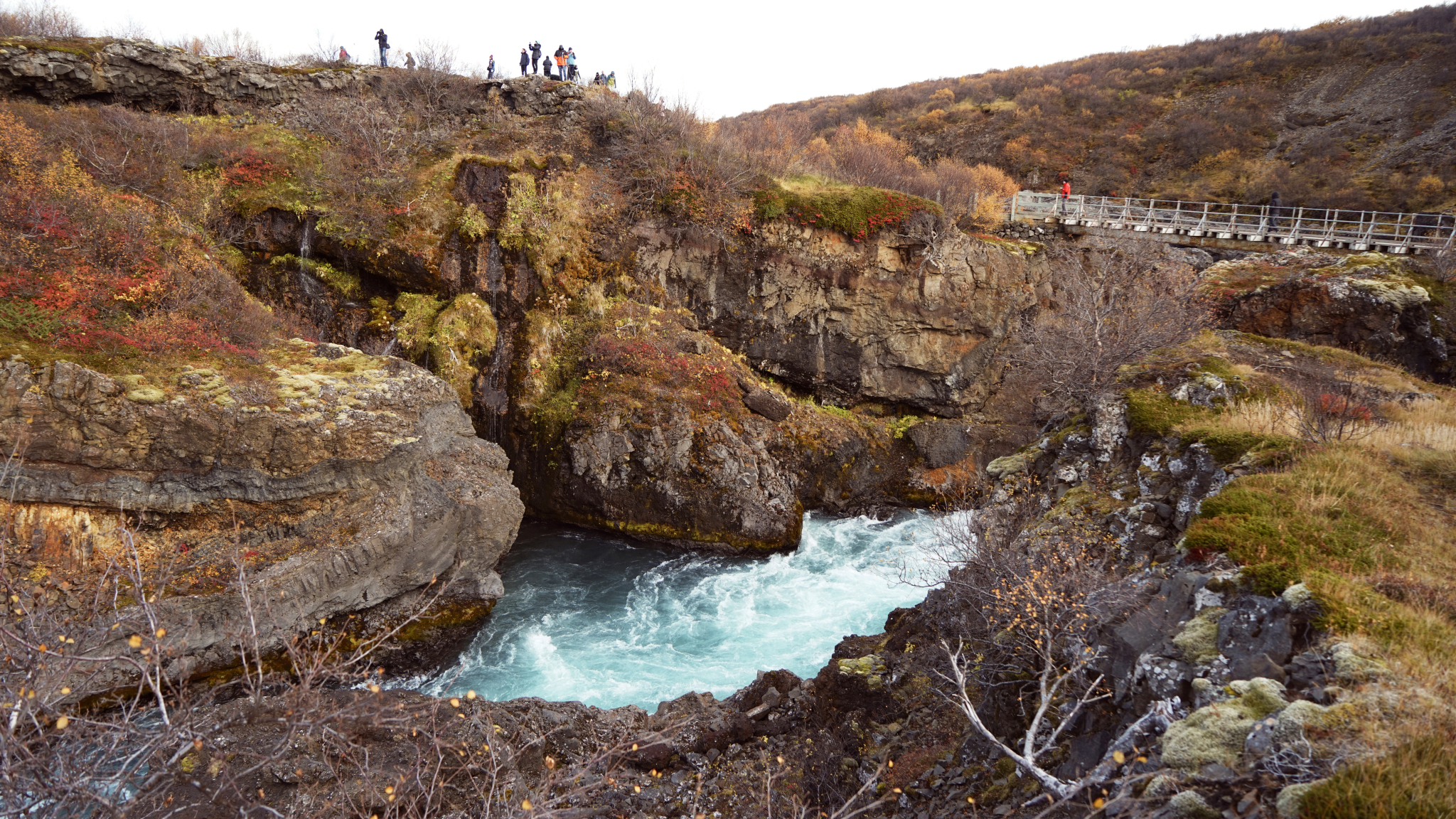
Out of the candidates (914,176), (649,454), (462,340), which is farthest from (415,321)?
(914,176)

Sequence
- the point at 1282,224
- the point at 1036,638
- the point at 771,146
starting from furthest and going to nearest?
the point at 771,146, the point at 1282,224, the point at 1036,638

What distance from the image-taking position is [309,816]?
5641mm

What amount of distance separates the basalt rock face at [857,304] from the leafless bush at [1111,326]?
1843 mm

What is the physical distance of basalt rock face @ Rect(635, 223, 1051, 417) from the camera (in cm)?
2088

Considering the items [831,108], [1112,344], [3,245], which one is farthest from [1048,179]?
[3,245]

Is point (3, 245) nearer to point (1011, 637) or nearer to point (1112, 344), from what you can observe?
point (1011, 637)

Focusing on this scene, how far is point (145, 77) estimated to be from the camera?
18.8 metres

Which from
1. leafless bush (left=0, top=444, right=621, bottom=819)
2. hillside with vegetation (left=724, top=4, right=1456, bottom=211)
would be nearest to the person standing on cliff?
hillside with vegetation (left=724, top=4, right=1456, bottom=211)

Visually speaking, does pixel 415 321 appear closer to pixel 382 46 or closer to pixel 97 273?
pixel 97 273

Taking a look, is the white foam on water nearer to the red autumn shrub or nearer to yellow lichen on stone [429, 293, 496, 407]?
yellow lichen on stone [429, 293, 496, 407]

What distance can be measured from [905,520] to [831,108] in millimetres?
38404

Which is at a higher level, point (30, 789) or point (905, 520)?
point (30, 789)

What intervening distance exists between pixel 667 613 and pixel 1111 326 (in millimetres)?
12077

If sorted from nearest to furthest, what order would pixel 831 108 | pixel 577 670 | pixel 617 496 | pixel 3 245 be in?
pixel 3 245 → pixel 577 670 → pixel 617 496 → pixel 831 108
